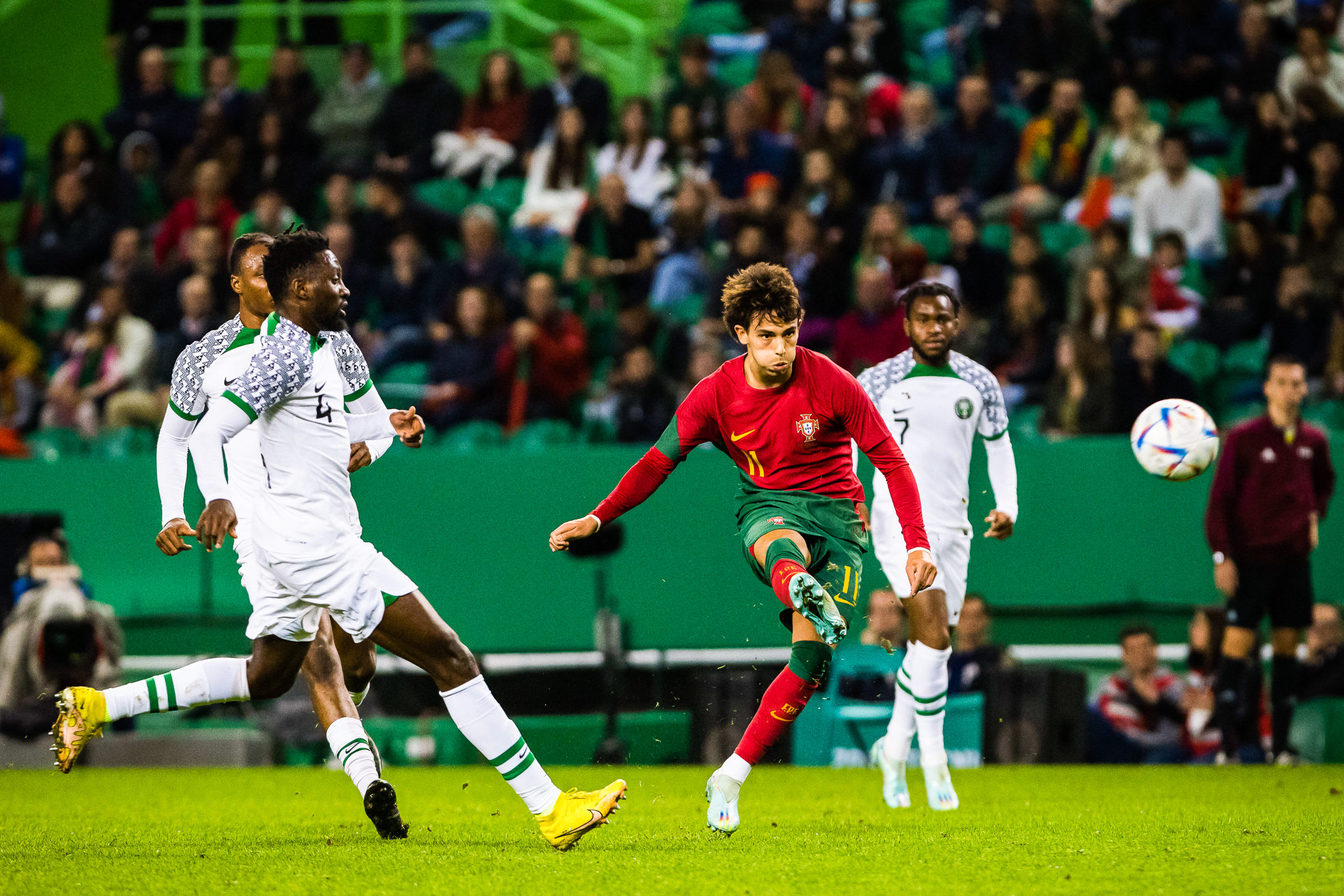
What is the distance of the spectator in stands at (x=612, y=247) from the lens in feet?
43.5

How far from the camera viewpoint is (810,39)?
14773mm

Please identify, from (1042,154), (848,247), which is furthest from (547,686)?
(1042,154)

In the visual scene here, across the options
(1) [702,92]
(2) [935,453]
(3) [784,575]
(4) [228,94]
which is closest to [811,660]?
(3) [784,575]

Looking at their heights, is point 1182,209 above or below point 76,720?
above

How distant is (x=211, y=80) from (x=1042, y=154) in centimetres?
782

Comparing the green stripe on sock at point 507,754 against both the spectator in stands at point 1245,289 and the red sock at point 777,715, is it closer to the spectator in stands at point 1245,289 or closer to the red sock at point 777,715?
the red sock at point 777,715

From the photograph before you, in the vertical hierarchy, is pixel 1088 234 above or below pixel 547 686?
above

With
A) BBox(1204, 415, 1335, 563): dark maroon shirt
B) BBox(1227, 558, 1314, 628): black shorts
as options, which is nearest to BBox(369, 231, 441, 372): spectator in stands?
BBox(1204, 415, 1335, 563): dark maroon shirt

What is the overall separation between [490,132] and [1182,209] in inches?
241

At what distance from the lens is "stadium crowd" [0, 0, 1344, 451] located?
1200 cm

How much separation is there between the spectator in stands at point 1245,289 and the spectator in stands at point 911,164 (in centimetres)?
250

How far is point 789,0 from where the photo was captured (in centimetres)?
1584

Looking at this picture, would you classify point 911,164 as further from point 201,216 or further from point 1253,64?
point 201,216

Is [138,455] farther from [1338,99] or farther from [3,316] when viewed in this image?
[1338,99]
